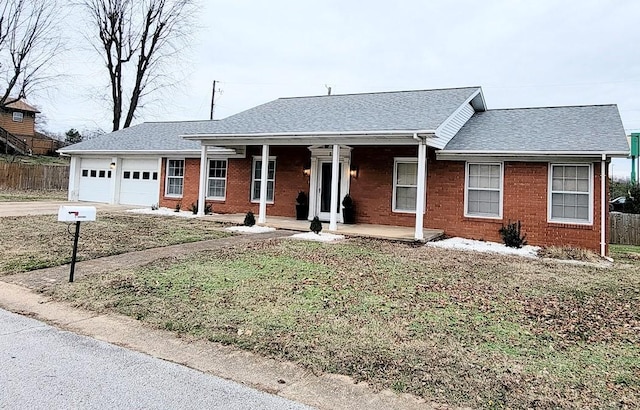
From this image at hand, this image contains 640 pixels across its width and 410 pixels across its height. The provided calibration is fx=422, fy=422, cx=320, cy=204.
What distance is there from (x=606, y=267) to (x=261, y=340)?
329 inches

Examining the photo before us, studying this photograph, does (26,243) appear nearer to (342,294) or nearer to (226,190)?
(342,294)

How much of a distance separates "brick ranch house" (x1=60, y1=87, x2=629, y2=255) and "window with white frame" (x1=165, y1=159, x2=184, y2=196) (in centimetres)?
5

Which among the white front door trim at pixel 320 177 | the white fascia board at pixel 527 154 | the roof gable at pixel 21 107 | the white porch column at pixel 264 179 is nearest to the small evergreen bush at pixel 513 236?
the white fascia board at pixel 527 154

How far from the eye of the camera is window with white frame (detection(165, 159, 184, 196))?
18.4 m

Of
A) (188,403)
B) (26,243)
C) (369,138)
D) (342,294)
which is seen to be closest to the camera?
(188,403)

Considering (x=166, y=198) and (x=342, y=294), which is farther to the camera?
(x=166, y=198)

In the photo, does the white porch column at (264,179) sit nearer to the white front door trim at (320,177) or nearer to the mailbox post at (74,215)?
the white front door trim at (320,177)

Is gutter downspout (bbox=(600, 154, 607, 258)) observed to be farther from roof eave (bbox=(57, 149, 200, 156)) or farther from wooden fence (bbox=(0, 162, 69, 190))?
wooden fence (bbox=(0, 162, 69, 190))

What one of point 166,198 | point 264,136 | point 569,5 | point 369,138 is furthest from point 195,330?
point 569,5

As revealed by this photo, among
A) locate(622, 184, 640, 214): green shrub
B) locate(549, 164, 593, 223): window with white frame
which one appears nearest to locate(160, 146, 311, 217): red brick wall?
locate(549, 164, 593, 223): window with white frame

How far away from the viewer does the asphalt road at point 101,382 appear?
115 inches

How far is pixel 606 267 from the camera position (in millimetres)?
9086

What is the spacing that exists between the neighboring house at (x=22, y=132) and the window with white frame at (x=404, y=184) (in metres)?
34.9

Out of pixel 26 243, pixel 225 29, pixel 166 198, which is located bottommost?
pixel 26 243
